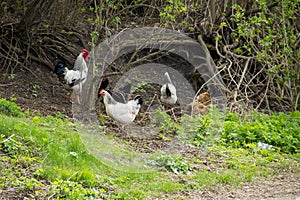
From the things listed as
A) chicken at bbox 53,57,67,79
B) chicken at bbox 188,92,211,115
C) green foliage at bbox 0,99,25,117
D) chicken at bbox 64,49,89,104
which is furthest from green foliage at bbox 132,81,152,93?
green foliage at bbox 0,99,25,117

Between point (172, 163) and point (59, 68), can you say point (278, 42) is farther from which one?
point (172, 163)

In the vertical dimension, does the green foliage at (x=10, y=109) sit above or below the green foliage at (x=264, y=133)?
above

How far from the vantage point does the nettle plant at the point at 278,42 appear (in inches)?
512

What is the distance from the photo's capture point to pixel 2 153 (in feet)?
24.3

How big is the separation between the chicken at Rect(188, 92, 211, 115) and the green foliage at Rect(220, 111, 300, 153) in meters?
0.68

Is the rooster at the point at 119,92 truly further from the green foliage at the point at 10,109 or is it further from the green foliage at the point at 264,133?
the green foliage at the point at 264,133

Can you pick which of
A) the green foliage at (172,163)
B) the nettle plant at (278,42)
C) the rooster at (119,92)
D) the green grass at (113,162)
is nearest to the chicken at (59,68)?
the rooster at (119,92)

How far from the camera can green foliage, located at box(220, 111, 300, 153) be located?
10.8 meters

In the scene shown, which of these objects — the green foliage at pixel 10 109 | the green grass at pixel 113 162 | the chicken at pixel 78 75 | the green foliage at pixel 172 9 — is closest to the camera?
the green grass at pixel 113 162

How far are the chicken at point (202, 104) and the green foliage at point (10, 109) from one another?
4142 mm

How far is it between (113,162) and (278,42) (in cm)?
759

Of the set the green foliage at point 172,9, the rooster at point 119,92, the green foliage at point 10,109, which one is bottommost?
the rooster at point 119,92

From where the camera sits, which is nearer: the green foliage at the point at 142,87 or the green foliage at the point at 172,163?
the green foliage at the point at 172,163

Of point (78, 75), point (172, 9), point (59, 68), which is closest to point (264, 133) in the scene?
point (172, 9)
